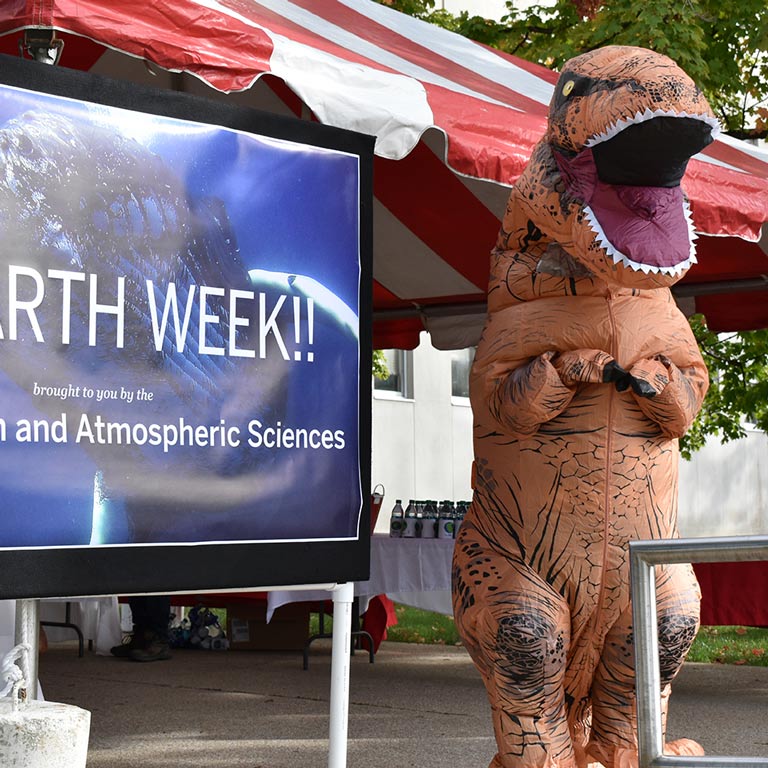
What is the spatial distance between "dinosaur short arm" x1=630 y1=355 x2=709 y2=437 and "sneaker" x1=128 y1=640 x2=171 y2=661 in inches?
210

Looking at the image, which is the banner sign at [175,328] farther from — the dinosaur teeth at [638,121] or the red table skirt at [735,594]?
the red table skirt at [735,594]

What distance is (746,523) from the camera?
20.3 metres

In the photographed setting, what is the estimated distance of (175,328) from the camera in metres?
2.87

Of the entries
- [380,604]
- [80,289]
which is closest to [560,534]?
[80,289]

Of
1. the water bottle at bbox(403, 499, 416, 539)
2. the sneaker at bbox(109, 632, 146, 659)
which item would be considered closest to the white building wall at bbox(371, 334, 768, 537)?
the sneaker at bbox(109, 632, 146, 659)

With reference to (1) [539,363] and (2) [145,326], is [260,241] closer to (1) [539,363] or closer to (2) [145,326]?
(2) [145,326]

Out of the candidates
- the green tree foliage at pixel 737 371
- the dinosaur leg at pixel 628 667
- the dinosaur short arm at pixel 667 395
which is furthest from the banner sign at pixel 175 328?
the green tree foliage at pixel 737 371

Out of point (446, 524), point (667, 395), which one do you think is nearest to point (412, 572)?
point (446, 524)

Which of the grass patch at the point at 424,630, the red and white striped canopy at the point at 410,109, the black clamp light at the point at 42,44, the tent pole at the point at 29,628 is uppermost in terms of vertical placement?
the red and white striped canopy at the point at 410,109

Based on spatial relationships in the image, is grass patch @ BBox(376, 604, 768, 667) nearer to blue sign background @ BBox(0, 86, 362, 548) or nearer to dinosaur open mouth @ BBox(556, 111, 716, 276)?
dinosaur open mouth @ BBox(556, 111, 716, 276)

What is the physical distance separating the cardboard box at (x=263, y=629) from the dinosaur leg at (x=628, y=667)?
5014 millimetres

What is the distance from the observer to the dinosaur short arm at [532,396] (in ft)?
11.0

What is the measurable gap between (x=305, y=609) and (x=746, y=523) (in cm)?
1373

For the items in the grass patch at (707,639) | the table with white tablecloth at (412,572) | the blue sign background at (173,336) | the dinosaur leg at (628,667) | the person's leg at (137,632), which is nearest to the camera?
the blue sign background at (173,336)
